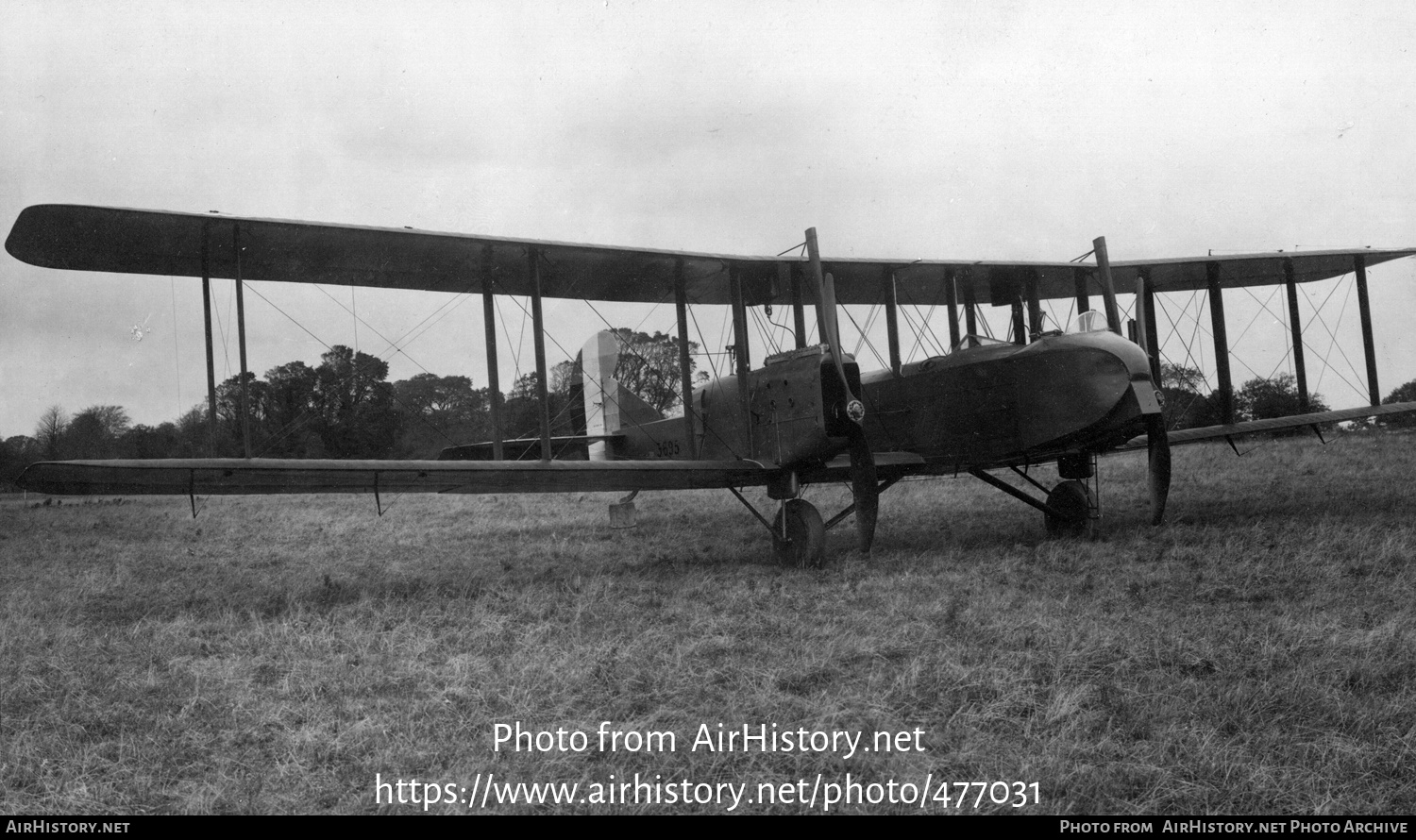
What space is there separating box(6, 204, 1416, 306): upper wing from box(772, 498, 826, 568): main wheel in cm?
256

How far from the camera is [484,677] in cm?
460

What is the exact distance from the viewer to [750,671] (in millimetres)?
4535

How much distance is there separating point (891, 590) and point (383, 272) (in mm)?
5720

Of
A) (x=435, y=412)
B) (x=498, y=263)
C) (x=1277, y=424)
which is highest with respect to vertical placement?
(x=498, y=263)

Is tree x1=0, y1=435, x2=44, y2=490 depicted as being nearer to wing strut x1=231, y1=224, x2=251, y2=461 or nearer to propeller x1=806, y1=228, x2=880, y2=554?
wing strut x1=231, y1=224, x2=251, y2=461

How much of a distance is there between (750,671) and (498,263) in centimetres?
551

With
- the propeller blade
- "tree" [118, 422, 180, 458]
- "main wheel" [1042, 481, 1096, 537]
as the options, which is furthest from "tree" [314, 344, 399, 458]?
"main wheel" [1042, 481, 1096, 537]

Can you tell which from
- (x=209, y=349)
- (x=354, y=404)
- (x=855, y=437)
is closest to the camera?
(x=209, y=349)

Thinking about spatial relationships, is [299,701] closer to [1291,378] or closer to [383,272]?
[383,272]

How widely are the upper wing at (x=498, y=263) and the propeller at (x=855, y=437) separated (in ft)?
→ 2.78

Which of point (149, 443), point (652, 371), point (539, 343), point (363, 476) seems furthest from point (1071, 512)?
point (149, 443)

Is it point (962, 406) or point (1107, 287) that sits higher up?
point (1107, 287)

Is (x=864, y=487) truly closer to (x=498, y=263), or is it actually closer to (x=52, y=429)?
(x=498, y=263)
